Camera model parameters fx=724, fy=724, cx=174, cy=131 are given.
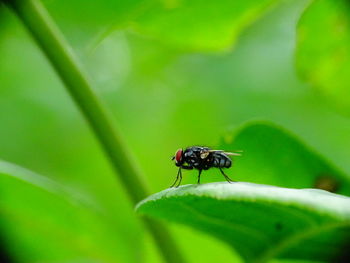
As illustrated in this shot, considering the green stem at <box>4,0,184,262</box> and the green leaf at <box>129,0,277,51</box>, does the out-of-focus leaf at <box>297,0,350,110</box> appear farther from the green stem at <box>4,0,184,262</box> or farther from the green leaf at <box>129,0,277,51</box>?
the green stem at <box>4,0,184,262</box>

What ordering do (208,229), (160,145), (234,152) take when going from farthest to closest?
1. (160,145)
2. (234,152)
3. (208,229)

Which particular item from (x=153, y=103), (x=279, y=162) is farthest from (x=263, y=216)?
(x=153, y=103)

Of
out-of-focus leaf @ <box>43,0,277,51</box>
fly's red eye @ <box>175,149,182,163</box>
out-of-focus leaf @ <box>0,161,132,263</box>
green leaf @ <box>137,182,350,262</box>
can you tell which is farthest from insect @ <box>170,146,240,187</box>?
out-of-focus leaf @ <box>43,0,277,51</box>

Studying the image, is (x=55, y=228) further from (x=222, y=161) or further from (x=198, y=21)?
(x=198, y=21)

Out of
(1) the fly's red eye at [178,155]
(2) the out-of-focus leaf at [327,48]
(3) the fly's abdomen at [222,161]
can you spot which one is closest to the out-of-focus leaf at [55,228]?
(1) the fly's red eye at [178,155]

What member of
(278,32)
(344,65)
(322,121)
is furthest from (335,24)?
(278,32)

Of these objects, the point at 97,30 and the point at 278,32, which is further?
the point at 278,32

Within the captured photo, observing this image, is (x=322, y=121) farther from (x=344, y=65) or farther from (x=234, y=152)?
(x=234, y=152)
